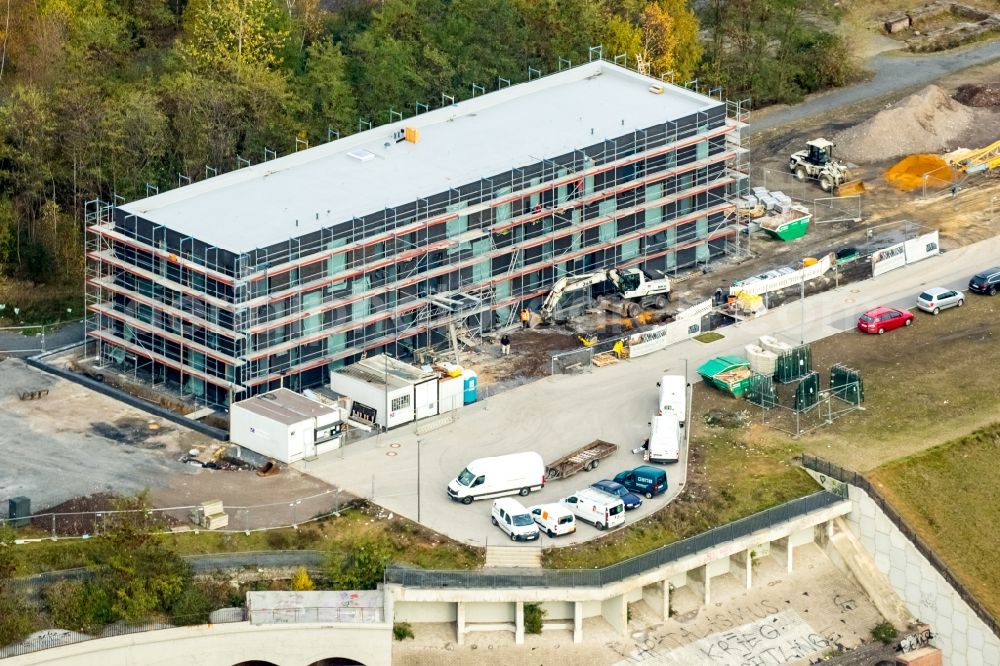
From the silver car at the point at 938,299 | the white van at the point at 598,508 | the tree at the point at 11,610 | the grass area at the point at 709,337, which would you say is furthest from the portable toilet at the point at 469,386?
the silver car at the point at 938,299

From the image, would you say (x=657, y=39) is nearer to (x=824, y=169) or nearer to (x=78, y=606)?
(x=824, y=169)

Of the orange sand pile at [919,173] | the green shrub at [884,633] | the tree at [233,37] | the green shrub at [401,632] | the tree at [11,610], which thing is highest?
the tree at [233,37]

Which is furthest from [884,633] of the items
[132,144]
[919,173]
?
[132,144]

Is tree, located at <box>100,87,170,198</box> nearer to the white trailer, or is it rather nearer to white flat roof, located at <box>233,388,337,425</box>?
white flat roof, located at <box>233,388,337,425</box>

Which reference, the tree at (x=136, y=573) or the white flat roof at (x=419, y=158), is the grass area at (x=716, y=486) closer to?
the tree at (x=136, y=573)

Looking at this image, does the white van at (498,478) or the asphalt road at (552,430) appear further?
the asphalt road at (552,430)

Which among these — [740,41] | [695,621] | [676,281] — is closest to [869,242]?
[676,281]

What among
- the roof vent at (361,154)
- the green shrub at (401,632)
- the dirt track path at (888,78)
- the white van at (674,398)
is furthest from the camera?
the dirt track path at (888,78)
